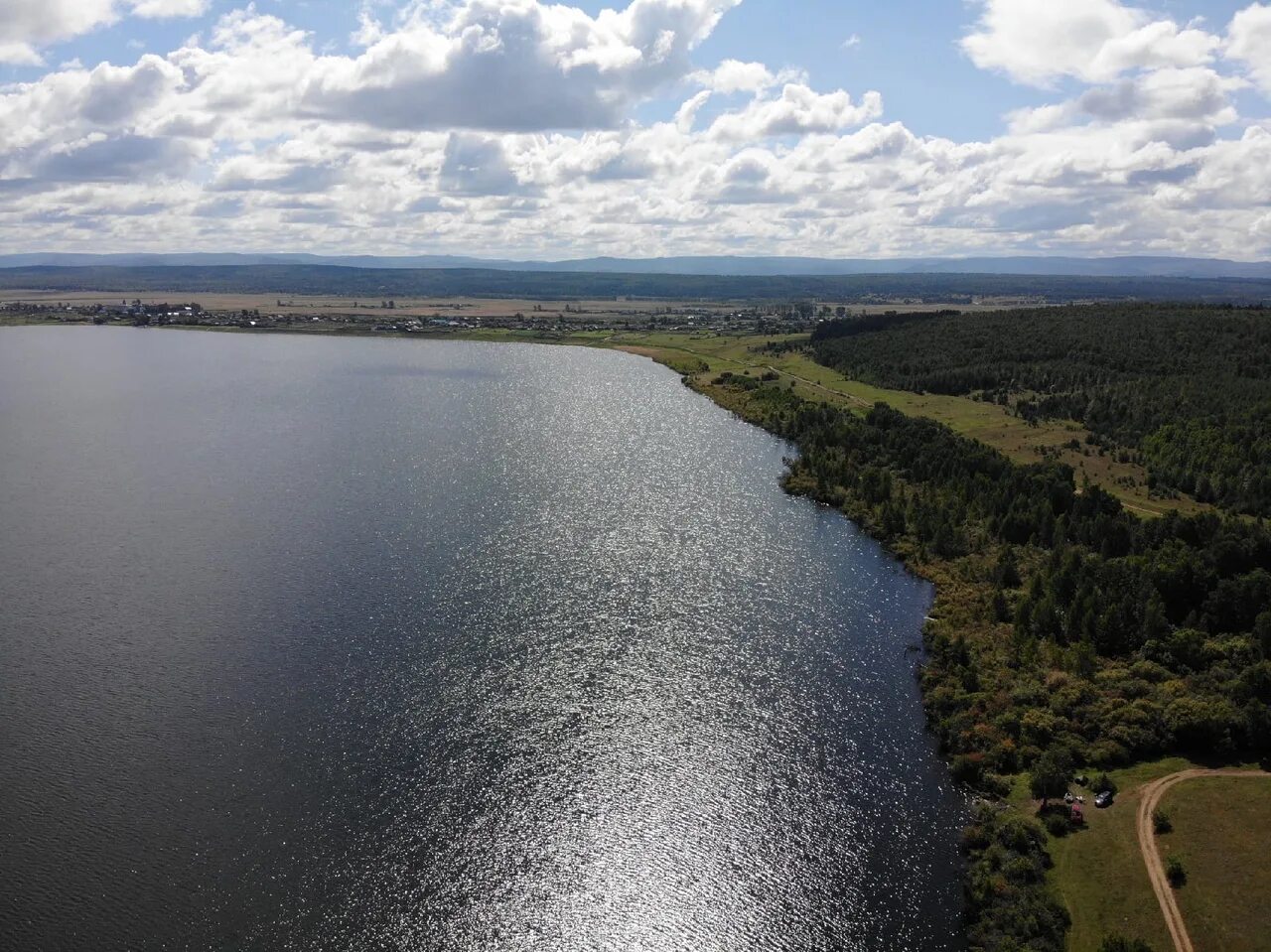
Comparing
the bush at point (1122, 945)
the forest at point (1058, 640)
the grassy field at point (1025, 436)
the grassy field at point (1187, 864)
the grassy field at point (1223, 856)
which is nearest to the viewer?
the bush at point (1122, 945)

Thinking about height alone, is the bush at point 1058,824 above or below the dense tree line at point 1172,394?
below

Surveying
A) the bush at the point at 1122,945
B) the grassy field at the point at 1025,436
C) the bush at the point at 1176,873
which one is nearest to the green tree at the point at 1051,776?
the bush at the point at 1176,873

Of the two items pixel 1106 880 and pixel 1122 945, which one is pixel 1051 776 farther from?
pixel 1122 945

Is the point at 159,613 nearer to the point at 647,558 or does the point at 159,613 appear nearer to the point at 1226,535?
the point at 647,558

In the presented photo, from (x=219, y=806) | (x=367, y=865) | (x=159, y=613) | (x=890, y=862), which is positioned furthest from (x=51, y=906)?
(x=890, y=862)

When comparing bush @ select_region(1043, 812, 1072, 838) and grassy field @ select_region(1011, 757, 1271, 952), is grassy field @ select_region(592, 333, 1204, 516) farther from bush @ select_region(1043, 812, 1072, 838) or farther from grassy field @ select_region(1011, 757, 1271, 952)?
bush @ select_region(1043, 812, 1072, 838)

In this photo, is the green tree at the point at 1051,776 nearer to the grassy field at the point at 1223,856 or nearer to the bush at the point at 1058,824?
the bush at the point at 1058,824

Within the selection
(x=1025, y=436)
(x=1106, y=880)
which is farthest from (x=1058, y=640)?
(x=1025, y=436)
